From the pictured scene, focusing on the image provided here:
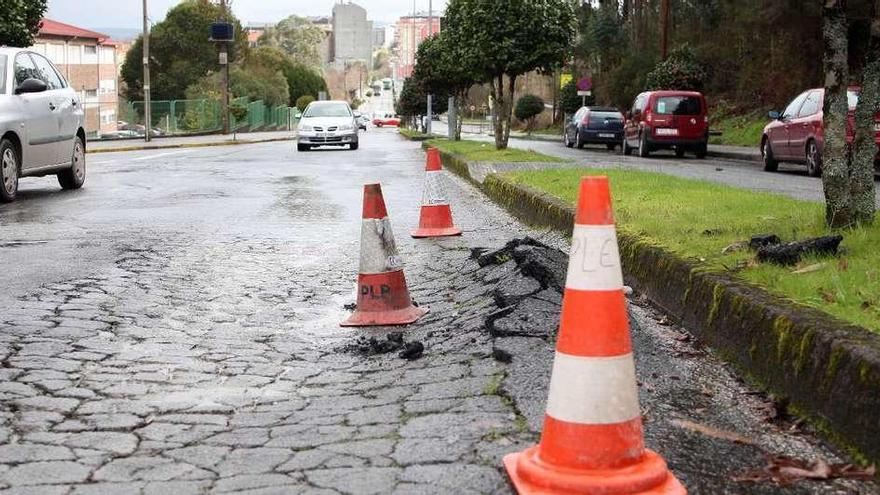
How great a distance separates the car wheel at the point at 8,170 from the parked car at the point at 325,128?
16.9 m

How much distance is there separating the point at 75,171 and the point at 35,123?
165 centimetres

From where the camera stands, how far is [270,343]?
552 cm

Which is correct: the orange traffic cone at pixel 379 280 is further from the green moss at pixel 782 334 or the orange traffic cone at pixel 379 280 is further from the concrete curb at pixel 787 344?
the green moss at pixel 782 334

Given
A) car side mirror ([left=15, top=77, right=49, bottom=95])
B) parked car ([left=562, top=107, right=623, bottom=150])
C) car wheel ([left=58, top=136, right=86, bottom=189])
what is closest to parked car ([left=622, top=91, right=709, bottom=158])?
parked car ([left=562, top=107, right=623, bottom=150])

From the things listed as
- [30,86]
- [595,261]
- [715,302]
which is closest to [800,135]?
[30,86]

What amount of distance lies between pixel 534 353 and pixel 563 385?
1543mm

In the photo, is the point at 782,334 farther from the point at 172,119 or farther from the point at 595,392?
the point at 172,119

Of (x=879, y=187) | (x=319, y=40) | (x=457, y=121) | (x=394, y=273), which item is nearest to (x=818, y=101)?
(x=879, y=187)

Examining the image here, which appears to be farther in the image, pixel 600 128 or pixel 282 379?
pixel 600 128

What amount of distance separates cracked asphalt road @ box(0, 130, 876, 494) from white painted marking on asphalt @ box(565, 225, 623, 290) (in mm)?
616

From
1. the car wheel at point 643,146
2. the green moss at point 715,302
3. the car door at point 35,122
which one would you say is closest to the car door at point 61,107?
the car door at point 35,122

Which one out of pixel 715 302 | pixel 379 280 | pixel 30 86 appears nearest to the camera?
pixel 715 302

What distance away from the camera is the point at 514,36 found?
77.0 feet

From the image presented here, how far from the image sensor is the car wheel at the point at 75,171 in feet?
46.1
